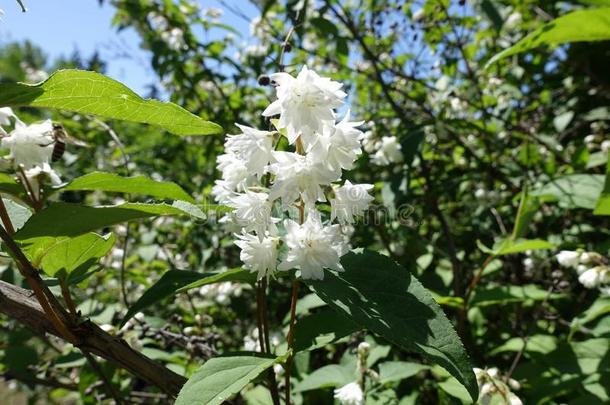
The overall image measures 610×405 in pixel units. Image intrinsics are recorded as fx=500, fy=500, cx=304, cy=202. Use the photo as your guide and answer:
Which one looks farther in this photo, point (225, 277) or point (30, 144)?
point (30, 144)

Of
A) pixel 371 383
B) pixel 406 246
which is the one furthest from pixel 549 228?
pixel 371 383

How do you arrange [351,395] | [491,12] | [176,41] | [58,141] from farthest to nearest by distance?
[176,41] → [491,12] → [351,395] → [58,141]

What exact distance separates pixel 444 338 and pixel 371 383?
1.18 m

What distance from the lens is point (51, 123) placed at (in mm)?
1662

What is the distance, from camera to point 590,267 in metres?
2.29

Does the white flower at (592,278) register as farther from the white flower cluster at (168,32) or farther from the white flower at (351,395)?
the white flower cluster at (168,32)

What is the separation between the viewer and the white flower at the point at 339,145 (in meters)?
1.25

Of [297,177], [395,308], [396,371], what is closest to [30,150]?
[297,177]

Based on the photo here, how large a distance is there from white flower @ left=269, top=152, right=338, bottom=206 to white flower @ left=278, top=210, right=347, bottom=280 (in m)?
0.06

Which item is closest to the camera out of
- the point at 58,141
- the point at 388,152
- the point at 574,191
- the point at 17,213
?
the point at 17,213

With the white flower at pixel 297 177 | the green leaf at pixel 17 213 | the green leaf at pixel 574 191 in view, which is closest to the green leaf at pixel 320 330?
the white flower at pixel 297 177

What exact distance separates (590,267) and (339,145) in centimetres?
166

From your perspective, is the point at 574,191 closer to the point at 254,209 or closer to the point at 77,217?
the point at 254,209

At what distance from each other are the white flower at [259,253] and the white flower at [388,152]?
191 centimetres
